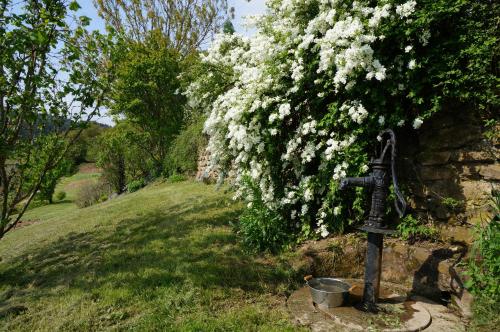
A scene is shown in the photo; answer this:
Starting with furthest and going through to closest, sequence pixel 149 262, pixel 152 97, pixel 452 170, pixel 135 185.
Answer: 1. pixel 152 97
2. pixel 135 185
3. pixel 149 262
4. pixel 452 170

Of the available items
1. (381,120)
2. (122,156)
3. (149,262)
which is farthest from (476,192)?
(122,156)

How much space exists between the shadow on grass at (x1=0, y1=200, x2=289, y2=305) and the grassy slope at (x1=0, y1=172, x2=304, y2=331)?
0.04 ft

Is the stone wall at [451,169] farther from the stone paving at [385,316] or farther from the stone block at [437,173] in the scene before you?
the stone paving at [385,316]

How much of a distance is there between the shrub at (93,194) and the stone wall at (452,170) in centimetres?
1557

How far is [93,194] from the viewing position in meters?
17.0

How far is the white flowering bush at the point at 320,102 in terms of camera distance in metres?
3.45

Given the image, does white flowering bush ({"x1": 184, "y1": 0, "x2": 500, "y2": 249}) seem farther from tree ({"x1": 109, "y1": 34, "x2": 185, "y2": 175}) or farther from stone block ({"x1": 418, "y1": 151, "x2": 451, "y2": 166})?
tree ({"x1": 109, "y1": 34, "x2": 185, "y2": 175})

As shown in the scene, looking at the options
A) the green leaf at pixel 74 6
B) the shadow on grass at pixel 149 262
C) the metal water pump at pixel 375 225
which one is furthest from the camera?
the green leaf at pixel 74 6

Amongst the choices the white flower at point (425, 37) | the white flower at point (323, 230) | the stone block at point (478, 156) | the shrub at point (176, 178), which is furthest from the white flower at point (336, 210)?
the shrub at point (176, 178)

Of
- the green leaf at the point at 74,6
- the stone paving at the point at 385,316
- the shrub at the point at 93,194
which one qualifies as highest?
the green leaf at the point at 74,6

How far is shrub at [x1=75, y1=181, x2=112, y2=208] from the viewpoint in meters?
16.6

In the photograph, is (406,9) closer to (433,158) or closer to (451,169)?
(433,158)

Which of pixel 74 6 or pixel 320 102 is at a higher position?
pixel 74 6

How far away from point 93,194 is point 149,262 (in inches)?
563
